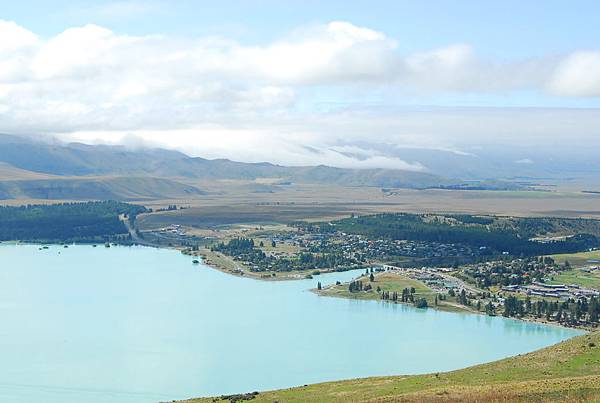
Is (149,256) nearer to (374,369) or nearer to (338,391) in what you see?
(374,369)

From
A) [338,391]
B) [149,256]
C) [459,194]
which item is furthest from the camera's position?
[459,194]

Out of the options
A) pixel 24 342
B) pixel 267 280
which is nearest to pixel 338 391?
pixel 24 342

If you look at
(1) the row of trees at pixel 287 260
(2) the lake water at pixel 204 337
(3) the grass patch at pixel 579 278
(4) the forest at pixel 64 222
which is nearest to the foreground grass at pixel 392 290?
(2) the lake water at pixel 204 337

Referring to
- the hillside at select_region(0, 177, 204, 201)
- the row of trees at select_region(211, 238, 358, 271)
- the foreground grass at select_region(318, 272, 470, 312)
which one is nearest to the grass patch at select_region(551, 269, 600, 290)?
the foreground grass at select_region(318, 272, 470, 312)

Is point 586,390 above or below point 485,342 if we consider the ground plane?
above

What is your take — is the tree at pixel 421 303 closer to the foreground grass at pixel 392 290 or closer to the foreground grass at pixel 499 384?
the foreground grass at pixel 392 290

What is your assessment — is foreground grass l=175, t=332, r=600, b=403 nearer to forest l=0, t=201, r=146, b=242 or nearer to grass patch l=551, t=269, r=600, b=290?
grass patch l=551, t=269, r=600, b=290
